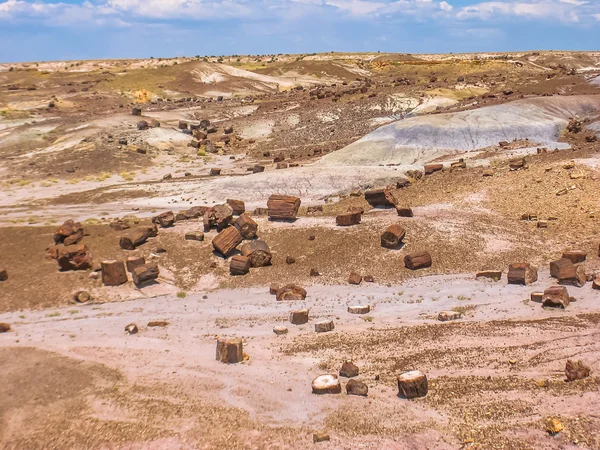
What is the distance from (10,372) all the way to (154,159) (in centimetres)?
2313

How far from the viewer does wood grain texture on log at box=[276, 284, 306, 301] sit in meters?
13.3

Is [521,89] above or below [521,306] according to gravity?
above

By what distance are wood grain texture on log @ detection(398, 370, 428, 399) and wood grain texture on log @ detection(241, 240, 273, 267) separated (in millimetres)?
7102

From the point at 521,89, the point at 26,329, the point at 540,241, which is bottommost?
the point at 26,329

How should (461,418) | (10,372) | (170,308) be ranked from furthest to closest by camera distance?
(170,308)
(10,372)
(461,418)

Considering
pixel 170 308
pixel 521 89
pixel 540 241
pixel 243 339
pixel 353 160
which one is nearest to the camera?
pixel 243 339

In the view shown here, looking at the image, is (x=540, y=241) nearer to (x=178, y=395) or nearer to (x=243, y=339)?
(x=243, y=339)

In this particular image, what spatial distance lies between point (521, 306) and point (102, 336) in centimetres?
860

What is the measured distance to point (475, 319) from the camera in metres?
11.6

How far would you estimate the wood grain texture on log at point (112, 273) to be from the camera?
14.5 metres


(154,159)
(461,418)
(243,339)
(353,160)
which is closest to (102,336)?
(243,339)

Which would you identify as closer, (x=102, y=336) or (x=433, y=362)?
(x=433, y=362)

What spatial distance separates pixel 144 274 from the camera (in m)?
14.4

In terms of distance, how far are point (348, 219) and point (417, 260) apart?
2963mm
